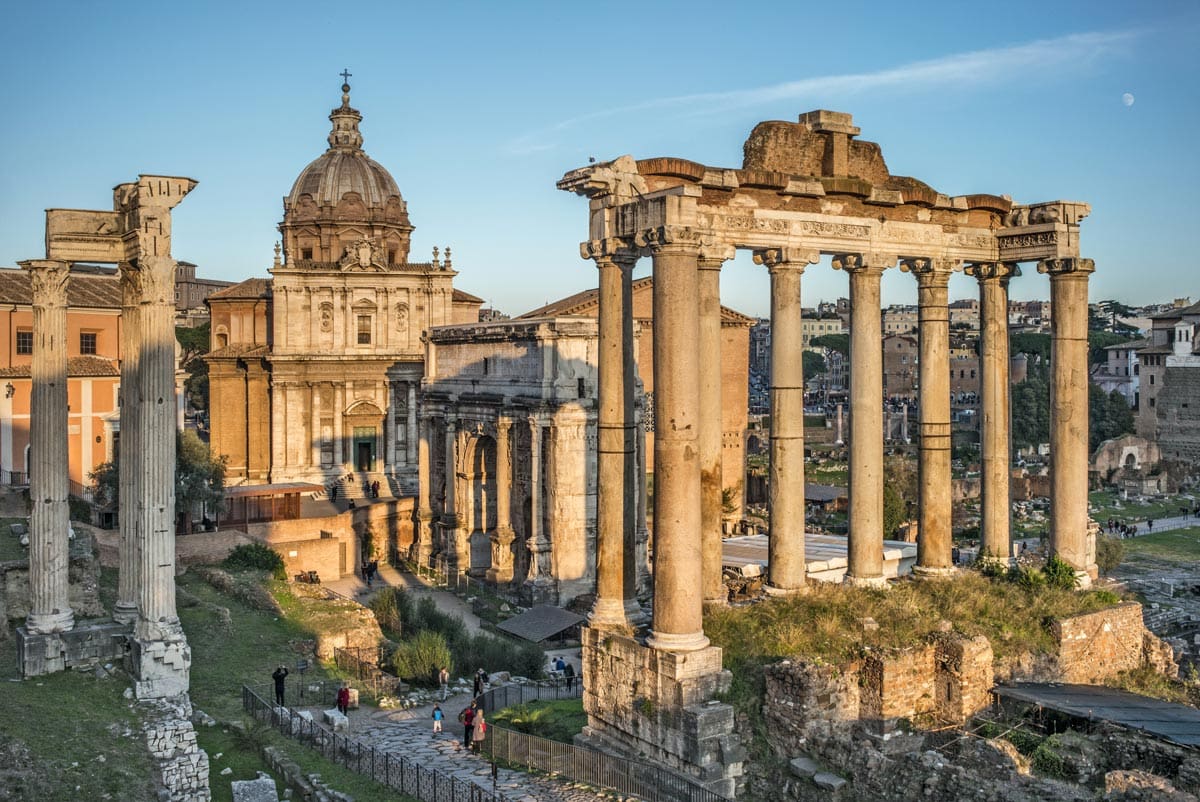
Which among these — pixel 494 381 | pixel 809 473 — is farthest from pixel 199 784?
pixel 809 473

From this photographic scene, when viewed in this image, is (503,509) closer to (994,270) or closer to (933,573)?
(933,573)

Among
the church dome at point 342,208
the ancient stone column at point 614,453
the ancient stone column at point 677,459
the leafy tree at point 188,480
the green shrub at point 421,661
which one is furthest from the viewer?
the church dome at point 342,208

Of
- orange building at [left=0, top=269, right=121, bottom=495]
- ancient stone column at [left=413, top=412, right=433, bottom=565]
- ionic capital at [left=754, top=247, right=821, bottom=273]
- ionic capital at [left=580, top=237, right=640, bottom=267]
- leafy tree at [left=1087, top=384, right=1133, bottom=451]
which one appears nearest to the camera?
ionic capital at [left=580, top=237, right=640, bottom=267]

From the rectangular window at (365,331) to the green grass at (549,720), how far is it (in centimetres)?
3203

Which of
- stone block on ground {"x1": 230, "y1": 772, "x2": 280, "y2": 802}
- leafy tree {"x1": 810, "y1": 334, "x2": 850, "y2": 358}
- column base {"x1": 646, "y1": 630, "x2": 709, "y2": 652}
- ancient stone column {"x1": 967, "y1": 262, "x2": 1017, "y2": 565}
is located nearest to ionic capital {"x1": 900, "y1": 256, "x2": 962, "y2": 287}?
ancient stone column {"x1": 967, "y1": 262, "x2": 1017, "y2": 565}

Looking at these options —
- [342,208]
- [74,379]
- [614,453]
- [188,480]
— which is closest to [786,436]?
[614,453]

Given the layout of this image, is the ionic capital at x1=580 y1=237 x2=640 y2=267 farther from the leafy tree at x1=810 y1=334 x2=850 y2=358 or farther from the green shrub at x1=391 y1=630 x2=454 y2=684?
the leafy tree at x1=810 y1=334 x2=850 y2=358

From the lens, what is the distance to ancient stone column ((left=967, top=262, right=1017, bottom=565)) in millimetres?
19375

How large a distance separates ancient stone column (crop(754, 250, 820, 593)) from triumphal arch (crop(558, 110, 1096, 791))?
29 mm

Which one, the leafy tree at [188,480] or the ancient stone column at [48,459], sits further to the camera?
the leafy tree at [188,480]

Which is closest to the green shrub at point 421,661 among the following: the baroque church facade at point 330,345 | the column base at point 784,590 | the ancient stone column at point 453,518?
the column base at point 784,590

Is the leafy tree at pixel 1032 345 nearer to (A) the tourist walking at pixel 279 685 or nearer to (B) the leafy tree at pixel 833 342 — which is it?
(B) the leafy tree at pixel 833 342

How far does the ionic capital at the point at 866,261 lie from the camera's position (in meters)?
17.5

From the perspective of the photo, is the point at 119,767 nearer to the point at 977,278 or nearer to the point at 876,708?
the point at 876,708
